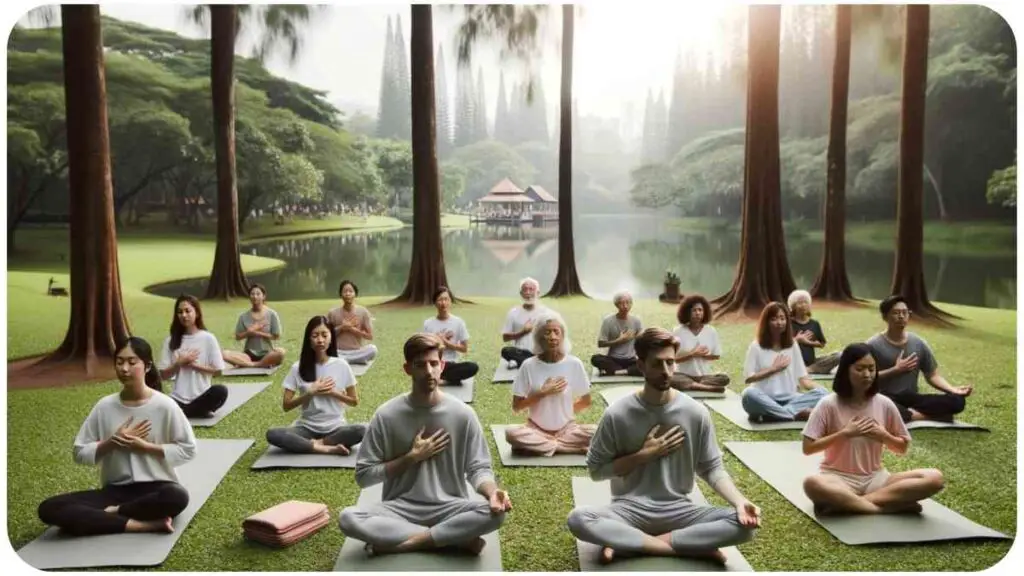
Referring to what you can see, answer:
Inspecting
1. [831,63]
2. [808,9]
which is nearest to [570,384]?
[831,63]

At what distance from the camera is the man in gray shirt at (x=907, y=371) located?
18.0ft

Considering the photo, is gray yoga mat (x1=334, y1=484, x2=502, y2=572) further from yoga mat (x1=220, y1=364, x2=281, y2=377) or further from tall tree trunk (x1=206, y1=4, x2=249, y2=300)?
tall tree trunk (x1=206, y1=4, x2=249, y2=300)

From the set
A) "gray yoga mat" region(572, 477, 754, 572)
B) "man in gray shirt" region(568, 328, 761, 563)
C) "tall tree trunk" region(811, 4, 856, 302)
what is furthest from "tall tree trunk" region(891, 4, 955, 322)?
"man in gray shirt" region(568, 328, 761, 563)

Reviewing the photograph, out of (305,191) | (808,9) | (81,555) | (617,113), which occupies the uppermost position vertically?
(808,9)

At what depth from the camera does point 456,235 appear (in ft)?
29.3

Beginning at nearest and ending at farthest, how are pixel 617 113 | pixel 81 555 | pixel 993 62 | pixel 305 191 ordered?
pixel 81 555 < pixel 993 62 < pixel 617 113 < pixel 305 191

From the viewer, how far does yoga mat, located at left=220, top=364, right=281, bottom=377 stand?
731 centimetres

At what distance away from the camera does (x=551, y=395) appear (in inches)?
202

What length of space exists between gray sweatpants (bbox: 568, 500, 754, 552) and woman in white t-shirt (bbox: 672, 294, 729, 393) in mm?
2714

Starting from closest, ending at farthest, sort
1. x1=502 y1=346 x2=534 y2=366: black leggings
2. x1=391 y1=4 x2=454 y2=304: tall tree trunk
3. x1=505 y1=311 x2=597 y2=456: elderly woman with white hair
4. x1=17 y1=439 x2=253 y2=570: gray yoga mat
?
x1=17 y1=439 x2=253 y2=570: gray yoga mat < x1=505 y1=311 x2=597 y2=456: elderly woman with white hair < x1=502 y1=346 x2=534 y2=366: black leggings < x1=391 y1=4 x2=454 y2=304: tall tree trunk

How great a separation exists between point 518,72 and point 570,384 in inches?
163

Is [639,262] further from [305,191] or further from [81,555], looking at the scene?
[81,555]

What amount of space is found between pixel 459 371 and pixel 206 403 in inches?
77.8

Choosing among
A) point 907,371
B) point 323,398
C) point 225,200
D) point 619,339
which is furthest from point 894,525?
point 225,200
